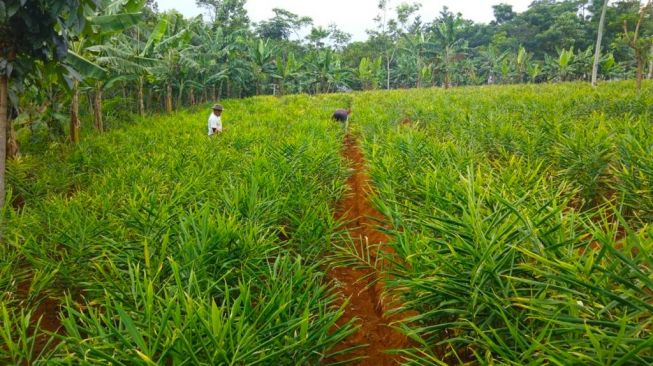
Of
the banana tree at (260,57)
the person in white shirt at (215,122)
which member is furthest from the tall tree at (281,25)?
the person in white shirt at (215,122)

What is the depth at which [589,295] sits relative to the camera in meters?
1.49

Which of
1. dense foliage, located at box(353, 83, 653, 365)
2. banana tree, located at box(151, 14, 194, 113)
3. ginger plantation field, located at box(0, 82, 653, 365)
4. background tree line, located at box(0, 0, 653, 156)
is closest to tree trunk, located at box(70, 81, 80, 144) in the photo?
background tree line, located at box(0, 0, 653, 156)

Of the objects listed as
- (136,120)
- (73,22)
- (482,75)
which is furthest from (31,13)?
(482,75)

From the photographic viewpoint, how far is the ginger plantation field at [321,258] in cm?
146

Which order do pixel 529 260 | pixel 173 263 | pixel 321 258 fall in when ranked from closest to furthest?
1. pixel 173 263
2. pixel 529 260
3. pixel 321 258

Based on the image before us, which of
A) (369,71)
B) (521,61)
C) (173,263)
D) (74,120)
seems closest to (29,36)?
(173,263)

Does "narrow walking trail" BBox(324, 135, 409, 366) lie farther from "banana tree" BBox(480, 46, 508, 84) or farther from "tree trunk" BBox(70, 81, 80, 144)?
"banana tree" BBox(480, 46, 508, 84)

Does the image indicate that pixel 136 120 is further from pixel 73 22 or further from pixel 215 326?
pixel 215 326

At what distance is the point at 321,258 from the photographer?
2984 mm

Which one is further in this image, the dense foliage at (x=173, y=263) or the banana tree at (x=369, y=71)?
the banana tree at (x=369, y=71)

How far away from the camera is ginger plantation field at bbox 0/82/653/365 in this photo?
146 centimetres

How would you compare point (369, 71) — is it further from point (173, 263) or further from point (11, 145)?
point (173, 263)

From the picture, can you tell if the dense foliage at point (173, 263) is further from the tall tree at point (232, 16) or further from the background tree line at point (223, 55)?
the tall tree at point (232, 16)

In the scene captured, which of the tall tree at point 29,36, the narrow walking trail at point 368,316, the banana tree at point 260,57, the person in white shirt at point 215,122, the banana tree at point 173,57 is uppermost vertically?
A: the banana tree at point 260,57
